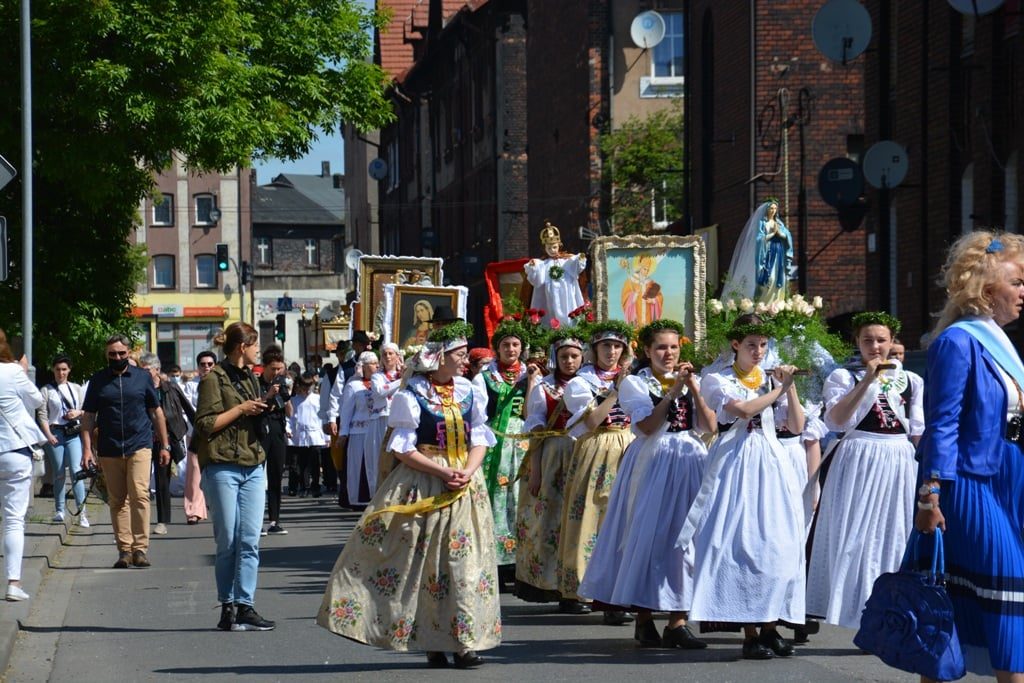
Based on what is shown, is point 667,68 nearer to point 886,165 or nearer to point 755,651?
point 886,165

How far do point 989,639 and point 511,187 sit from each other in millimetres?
42865

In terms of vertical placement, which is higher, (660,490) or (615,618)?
(660,490)

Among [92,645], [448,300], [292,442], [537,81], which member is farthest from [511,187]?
[92,645]

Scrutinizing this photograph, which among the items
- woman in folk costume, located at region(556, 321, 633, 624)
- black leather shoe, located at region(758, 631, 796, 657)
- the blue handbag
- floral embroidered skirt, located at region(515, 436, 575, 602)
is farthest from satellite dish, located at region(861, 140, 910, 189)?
the blue handbag

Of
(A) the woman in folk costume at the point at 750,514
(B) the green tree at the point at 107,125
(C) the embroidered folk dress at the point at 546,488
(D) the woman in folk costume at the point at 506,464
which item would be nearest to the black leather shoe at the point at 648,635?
(A) the woman in folk costume at the point at 750,514

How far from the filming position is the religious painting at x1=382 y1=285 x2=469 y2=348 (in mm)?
21516

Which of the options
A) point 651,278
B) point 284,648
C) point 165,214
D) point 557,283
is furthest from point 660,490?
point 165,214

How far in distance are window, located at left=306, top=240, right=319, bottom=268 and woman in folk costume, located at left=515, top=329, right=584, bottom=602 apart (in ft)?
314

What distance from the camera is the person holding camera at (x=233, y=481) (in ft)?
36.7

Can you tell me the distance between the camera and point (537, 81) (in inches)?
1779

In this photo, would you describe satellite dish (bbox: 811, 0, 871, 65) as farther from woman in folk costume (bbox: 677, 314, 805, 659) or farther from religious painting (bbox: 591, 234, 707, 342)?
woman in folk costume (bbox: 677, 314, 805, 659)

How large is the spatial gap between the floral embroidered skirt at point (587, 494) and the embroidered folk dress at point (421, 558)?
2.15 m

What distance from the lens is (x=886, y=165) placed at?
915 inches

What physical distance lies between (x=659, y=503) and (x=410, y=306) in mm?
11682
